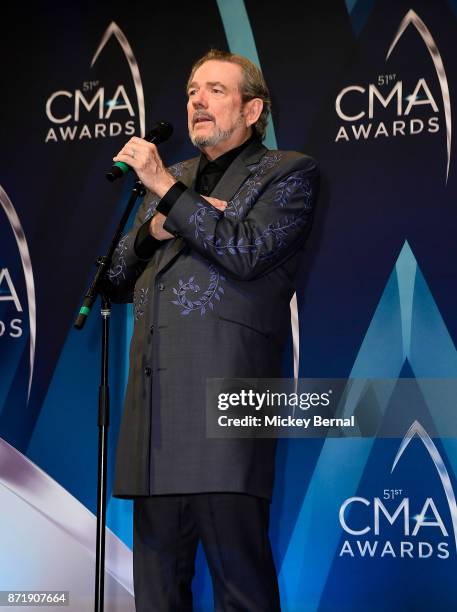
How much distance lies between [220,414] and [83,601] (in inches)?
55.4

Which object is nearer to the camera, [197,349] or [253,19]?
[197,349]

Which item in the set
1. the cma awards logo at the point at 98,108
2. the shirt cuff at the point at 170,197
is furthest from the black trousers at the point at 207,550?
the cma awards logo at the point at 98,108

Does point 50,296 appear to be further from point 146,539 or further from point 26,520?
point 146,539

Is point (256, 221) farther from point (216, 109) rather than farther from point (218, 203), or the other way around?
point (216, 109)

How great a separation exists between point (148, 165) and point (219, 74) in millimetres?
477

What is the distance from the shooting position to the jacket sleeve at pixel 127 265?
232cm

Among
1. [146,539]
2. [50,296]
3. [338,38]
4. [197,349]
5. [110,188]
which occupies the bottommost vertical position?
[146,539]

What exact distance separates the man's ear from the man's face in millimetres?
11

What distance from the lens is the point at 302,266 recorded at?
3086 millimetres

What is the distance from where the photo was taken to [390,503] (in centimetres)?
287

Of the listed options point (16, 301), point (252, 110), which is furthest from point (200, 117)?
point (16, 301)

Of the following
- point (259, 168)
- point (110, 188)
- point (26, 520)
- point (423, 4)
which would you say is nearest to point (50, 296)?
point (110, 188)

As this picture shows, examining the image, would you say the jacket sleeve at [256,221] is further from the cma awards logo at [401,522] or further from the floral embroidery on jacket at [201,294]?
the cma awards logo at [401,522]

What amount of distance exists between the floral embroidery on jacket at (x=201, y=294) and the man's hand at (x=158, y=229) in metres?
0.13
